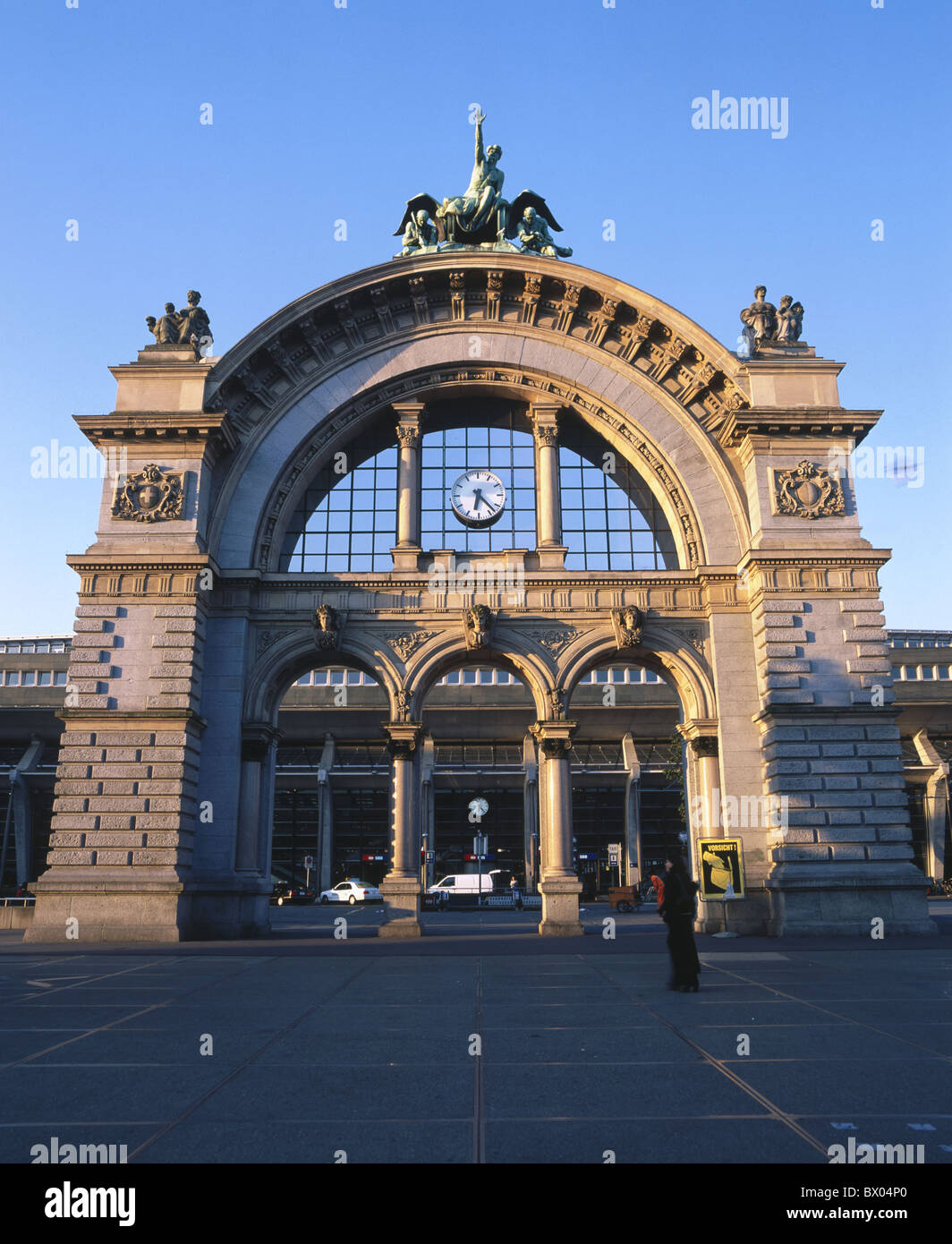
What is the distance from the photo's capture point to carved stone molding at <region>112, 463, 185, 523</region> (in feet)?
94.8

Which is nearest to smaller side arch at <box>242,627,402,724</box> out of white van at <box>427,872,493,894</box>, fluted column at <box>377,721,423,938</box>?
fluted column at <box>377,721,423,938</box>

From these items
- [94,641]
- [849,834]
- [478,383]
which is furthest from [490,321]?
[849,834]

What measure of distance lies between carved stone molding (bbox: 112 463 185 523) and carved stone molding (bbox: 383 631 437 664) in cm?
711

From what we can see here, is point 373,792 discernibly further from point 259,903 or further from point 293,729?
point 259,903

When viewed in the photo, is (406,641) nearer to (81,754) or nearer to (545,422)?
(545,422)

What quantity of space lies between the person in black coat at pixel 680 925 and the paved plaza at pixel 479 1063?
0.33 metres

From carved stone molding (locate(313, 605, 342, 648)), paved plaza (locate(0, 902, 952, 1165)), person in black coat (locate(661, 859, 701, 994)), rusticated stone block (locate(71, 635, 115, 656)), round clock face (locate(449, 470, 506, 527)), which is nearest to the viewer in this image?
paved plaza (locate(0, 902, 952, 1165))

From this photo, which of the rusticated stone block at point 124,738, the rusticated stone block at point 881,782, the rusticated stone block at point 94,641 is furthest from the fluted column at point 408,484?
the rusticated stone block at point 881,782

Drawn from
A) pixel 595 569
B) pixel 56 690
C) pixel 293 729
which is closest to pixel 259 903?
pixel 595 569

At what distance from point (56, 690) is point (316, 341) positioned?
160 ft

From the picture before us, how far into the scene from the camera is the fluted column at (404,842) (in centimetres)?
2755

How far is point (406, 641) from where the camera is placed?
29.6 metres

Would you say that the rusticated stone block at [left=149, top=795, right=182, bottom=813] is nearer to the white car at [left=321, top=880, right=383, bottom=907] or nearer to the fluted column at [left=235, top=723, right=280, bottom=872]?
the fluted column at [left=235, top=723, right=280, bottom=872]

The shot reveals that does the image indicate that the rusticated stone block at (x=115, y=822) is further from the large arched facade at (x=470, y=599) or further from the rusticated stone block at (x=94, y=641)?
the rusticated stone block at (x=94, y=641)
